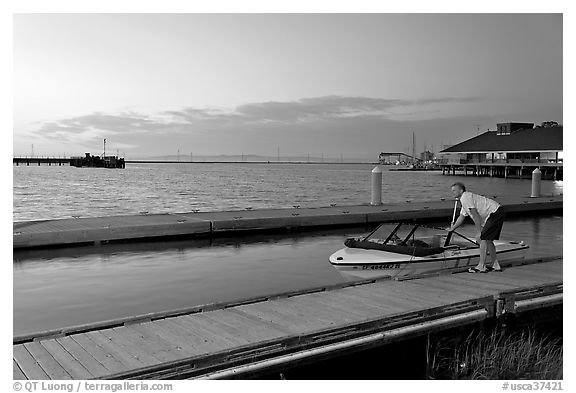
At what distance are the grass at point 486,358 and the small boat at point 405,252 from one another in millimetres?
3025

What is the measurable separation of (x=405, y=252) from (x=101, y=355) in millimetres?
6633

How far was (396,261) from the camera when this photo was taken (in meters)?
10.9

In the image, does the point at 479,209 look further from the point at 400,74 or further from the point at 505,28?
the point at 400,74

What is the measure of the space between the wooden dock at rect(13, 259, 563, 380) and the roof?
269ft

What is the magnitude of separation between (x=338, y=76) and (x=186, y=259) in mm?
5860

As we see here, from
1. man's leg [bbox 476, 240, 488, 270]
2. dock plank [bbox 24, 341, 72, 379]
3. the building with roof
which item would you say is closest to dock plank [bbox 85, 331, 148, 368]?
dock plank [bbox 24, 341, 72, 379]

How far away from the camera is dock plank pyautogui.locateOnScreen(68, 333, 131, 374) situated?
18.3 ft

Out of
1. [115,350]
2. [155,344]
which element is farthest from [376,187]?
[115,350]

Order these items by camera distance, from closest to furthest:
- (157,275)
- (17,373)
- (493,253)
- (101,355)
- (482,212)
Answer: (17,373), (101,355), (482,212), (493,253), (157,275)

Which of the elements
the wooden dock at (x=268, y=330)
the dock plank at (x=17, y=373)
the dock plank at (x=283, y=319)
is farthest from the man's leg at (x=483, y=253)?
the dock plank at (x=17, y=373)

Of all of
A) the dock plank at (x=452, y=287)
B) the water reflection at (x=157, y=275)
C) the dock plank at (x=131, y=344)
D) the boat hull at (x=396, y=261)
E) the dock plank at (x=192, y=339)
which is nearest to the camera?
the dock plank at (x=131, y=344)

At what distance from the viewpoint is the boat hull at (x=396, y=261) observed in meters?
10.9

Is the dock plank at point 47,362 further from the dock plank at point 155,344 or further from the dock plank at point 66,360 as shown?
the dock plank at point 155,344

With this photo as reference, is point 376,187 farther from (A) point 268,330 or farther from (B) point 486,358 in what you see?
(A) point 268,330
